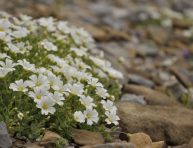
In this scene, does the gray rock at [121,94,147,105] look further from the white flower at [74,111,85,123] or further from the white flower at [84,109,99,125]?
the white flower at [74,111,85,123]

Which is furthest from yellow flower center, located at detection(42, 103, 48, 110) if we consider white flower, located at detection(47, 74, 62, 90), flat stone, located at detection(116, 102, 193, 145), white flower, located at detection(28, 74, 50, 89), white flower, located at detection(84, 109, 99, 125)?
flat stone, located at detection(116, 102, 193, 145)

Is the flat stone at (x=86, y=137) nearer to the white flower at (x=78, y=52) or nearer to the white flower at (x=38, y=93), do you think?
the white flower at (x=38, y=93)

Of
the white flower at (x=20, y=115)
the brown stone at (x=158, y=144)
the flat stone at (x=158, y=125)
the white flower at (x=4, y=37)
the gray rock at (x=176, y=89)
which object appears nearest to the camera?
the white flower at (x=20, y=115)

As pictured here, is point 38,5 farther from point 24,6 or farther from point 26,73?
point 26,73

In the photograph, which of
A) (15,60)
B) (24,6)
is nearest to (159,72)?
(24,6)

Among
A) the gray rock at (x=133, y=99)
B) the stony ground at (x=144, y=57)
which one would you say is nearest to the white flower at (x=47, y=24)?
the stony ground at (x=144, y=57)

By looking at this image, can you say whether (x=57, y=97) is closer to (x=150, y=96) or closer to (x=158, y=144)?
(x=158, y=144)
